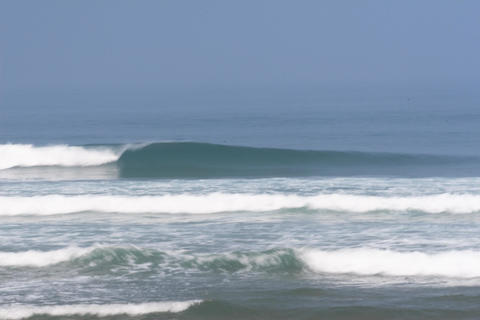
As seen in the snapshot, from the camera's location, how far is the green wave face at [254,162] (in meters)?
21.8

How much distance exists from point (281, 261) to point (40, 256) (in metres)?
3.64

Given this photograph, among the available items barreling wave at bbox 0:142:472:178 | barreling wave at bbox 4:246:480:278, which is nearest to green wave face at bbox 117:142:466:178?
barreling wave at bbox 0:142:472:178

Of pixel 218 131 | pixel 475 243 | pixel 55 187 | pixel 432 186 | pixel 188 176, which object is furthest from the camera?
pixel 218 131

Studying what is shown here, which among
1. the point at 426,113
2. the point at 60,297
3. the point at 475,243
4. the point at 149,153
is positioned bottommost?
the point at 60,297

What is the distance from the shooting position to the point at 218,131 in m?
33.9

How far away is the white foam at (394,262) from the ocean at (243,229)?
31 mm

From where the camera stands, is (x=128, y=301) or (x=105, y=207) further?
(x=105, y=207)

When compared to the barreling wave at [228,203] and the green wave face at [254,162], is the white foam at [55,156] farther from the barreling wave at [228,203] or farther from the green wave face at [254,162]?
the barreling wave at [228,203]

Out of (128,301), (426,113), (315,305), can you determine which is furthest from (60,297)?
(426,113)

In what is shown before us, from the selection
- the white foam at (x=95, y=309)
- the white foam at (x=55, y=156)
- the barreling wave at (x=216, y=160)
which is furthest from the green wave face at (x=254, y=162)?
the white foam at (x=95, y=309)

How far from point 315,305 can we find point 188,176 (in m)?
12.0

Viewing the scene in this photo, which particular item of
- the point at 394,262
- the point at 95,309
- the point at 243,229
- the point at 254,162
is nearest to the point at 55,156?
the point at 254,162

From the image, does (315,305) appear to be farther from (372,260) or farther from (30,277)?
(30,277)

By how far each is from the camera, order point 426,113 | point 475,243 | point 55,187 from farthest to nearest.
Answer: point 426,113 → point 55,187 → point 475,243
